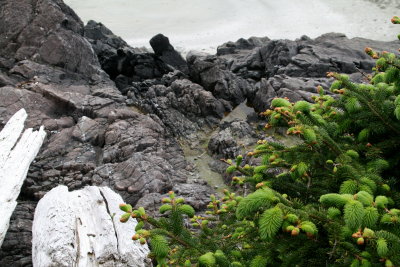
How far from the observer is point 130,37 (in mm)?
24312

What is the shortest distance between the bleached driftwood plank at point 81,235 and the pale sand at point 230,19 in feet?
56.7

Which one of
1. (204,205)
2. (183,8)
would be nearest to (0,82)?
(204,205)

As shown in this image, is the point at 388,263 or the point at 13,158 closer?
the point at 388,263

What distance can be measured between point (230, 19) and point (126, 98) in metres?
16.0

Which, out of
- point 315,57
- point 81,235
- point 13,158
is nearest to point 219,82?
point 315,57

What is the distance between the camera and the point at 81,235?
5.52 m

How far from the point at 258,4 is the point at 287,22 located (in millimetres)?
3915

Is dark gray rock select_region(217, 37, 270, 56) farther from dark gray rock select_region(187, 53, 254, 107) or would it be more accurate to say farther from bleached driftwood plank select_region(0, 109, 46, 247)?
bleached driftwood plank select_region(0, 109, 46, 247)

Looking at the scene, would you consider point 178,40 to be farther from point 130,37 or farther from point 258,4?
point 258,4

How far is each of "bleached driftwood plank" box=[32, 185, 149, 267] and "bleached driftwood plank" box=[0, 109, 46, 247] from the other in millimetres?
526

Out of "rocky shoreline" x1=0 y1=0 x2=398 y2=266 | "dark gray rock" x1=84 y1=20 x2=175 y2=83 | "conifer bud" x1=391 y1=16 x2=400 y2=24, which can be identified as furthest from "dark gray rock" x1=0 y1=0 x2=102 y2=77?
"conifer bud" x1=391 y1=16 x2=400 y2=24

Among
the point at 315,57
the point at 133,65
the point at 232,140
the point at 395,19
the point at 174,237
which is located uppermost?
the point at 395,19

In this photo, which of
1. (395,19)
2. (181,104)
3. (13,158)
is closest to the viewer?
(395,19)

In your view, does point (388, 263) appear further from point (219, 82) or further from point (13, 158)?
point (219, 82)
